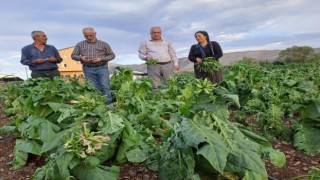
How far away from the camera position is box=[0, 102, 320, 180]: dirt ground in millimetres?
2943

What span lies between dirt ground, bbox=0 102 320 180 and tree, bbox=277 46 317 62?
41657 mm

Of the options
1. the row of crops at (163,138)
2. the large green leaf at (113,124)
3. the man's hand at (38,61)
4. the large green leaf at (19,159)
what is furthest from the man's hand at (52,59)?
the large green leaf at (113,124)

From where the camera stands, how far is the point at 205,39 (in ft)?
24.1

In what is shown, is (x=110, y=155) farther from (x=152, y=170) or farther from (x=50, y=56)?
(x=50, y=56)

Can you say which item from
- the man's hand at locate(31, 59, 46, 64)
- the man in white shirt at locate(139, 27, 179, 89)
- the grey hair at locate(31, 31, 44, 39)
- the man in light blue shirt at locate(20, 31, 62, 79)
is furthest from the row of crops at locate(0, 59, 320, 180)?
the grey hair at locate(31, 31, 44, 39)

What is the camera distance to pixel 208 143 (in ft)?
6.99

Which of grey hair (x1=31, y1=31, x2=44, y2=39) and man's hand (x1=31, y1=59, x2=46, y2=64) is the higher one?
grey hair (x1=31, y1=31, x2=44, y2=39)

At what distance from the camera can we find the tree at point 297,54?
4300cm

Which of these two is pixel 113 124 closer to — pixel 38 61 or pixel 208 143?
pixel 208 143

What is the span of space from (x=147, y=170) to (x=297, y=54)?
146 feet

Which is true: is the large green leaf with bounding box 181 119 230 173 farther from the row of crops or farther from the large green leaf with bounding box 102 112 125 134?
the large green leaf with bounding box 102 112 125 134

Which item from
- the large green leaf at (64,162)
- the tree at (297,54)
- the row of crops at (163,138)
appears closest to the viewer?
the row of crops at (163,138)

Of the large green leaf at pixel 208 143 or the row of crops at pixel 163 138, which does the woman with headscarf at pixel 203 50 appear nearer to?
the row of crops at pixel 163 138

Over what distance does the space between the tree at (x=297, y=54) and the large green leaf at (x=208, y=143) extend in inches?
1696
